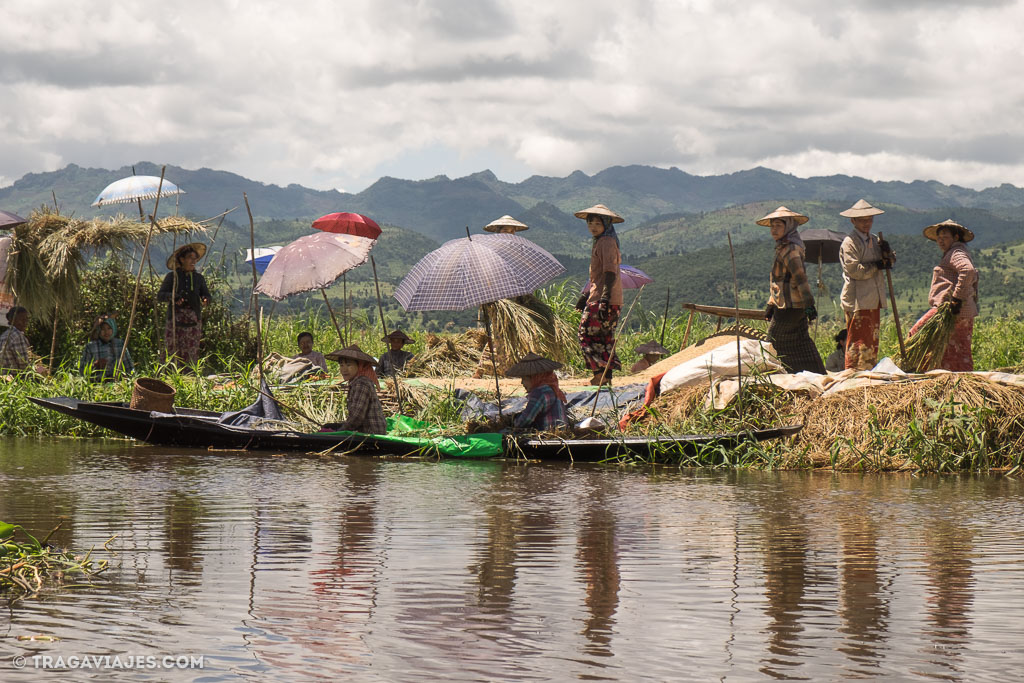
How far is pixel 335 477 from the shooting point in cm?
781

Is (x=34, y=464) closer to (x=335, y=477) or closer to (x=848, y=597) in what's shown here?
(x=335, y=477)

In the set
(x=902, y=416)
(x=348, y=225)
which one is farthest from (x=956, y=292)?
(x=348, y=225)

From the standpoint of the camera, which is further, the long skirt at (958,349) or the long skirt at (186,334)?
the long skirt at (186,334)

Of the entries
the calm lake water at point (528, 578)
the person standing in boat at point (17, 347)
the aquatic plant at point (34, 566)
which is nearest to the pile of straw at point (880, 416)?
the calm lake water at point (528, 578)

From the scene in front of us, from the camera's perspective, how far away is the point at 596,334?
34.9 ft

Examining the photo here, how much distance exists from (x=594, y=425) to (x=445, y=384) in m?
2.18

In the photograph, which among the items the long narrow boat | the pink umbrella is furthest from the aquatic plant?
the pink umbrella

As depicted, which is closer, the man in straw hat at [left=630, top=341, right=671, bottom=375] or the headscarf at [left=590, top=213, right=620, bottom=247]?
the headscarf at [left=590, top=213, right=620, bottom=247]

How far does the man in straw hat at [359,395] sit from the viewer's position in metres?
8.59

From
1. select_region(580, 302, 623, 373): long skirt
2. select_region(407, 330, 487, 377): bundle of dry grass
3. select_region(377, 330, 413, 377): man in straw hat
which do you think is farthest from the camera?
select_region(407, 330, 487, 377): bundle of dry grass

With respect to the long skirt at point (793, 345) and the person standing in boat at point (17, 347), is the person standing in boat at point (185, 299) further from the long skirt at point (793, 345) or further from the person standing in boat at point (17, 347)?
the long skirt at point (793, 345)

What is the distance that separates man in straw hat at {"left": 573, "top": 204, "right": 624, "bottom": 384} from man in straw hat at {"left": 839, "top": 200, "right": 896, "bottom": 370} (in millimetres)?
2031

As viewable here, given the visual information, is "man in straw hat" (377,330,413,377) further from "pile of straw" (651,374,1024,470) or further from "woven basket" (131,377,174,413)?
"pile of straw" (651,374,1024,470)

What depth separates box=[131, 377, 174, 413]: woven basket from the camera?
30.6 ft
